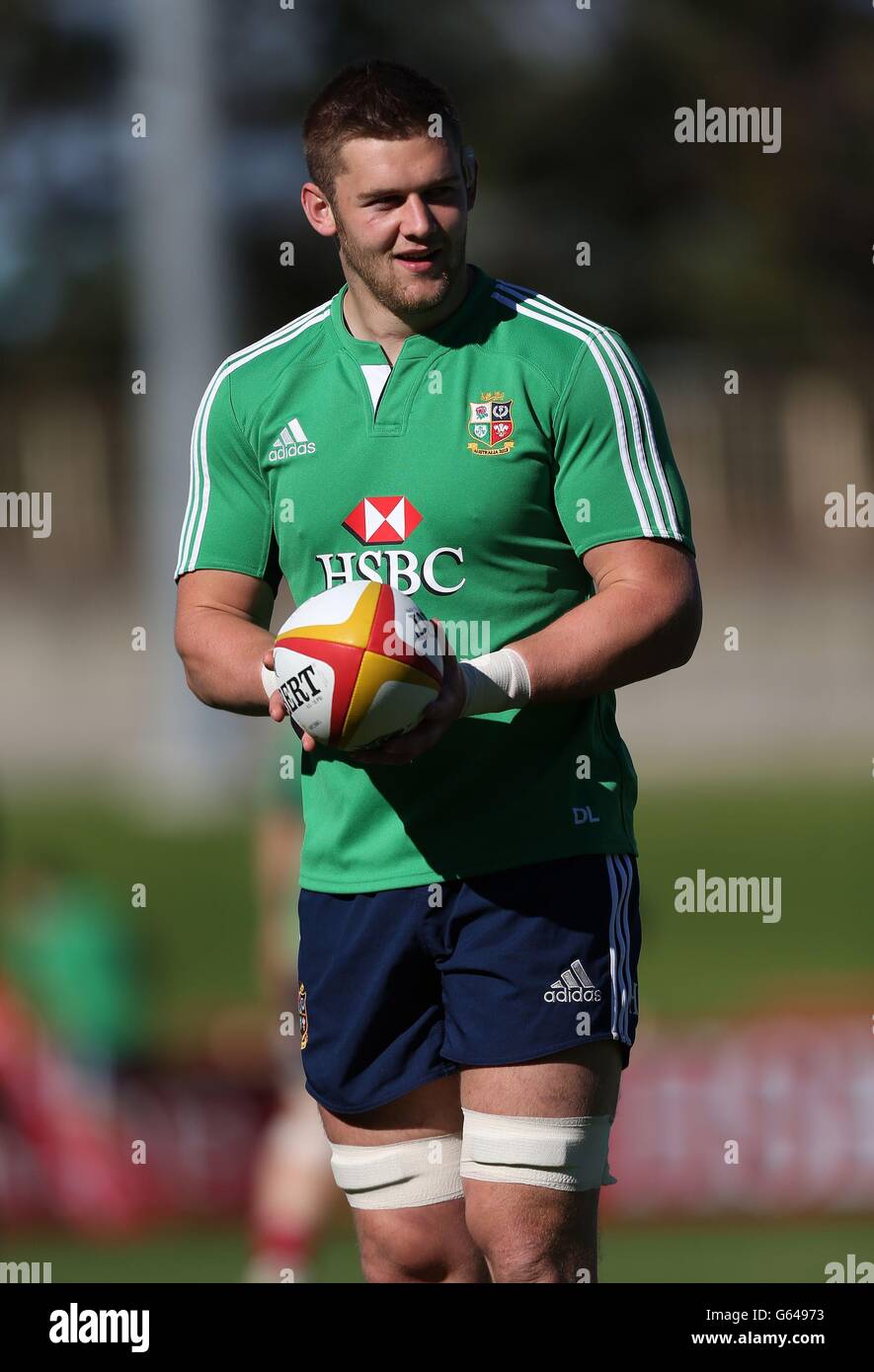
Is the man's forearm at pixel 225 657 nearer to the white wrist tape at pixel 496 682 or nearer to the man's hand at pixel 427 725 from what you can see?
the man's hand at pixel 427 725

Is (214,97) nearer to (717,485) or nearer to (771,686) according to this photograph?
(717,485)

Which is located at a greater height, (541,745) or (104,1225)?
(541,745)

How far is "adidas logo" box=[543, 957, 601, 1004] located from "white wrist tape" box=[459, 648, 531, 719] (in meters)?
0.48

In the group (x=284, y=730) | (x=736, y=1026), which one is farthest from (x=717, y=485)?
(x=284, y=730)

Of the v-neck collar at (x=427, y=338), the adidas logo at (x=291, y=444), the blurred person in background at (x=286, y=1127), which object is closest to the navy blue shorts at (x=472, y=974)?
the adidas logo at (x=291, y=444)

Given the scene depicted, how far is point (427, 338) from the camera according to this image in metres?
3.55

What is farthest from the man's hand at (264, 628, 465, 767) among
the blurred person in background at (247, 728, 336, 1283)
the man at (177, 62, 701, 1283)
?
the blurred person in background at (247, 728, 336, 1283)

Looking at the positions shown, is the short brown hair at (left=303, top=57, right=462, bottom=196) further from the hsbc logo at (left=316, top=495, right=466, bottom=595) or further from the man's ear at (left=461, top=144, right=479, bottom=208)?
the hsbc logo at (left=316, top=495, right=466, bottom=595)

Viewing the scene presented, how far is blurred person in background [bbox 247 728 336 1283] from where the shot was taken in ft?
21.7

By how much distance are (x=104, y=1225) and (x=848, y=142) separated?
22.6 meters

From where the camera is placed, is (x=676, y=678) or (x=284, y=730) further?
(x=676, y=678)

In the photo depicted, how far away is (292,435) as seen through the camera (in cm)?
355

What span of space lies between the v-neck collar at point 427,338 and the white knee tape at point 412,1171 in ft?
4.61

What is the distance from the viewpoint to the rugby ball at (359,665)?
314cm
